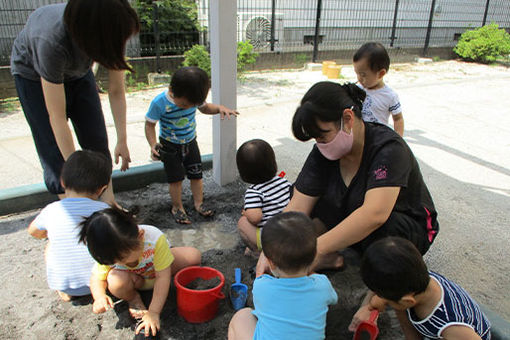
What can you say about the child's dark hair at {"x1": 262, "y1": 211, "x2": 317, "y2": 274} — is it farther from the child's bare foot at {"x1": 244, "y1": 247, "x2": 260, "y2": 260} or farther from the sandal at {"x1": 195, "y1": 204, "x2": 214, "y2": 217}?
the sandal at {"x1": 195, "y1": 204, "x2": 214, "y2": 217}

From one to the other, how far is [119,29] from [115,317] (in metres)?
1.31

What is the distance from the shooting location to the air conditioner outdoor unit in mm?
8919

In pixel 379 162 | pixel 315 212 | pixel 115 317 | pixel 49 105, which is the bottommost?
pixel 115 317

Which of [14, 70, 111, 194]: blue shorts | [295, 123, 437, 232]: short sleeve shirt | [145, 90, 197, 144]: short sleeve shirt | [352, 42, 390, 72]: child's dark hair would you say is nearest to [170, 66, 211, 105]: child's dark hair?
[145, 90, 197, 144]: short sleeve shirt

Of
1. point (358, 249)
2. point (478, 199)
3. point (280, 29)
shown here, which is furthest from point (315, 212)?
point (280, 29)

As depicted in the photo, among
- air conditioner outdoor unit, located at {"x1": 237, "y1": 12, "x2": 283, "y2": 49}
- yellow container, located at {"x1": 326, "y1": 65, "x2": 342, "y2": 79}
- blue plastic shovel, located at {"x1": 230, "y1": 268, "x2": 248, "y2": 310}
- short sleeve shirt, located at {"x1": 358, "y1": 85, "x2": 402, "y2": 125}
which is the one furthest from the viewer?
air conditioner outdoor unit, located at {"x1": 237, "y1": 12, "x2": 283, "y2": 49}

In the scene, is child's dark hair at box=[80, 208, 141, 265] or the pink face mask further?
the pink face mask

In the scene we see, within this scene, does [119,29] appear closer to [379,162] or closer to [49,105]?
[49,105]

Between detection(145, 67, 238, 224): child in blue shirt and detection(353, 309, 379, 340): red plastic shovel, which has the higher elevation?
detection(145, 67, 238, 224): child in blue shirt

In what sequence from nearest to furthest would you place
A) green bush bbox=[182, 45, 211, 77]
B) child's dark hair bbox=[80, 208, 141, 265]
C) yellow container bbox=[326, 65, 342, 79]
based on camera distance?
child's dark hair bbox=[80, 208, 141, 265]
green bush bbox=[182, 45, 211, 77]
yellow container bbox=[326, 65, 342, 79]

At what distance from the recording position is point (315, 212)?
2.20 meters

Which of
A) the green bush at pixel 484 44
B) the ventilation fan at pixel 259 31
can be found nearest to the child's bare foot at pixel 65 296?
the ventilation fan at pixel 259 31

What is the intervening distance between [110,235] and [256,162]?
2.97 ft

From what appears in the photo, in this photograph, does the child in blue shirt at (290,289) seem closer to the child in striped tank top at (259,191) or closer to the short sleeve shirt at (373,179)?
the short sleeve shirt at (373,179)
